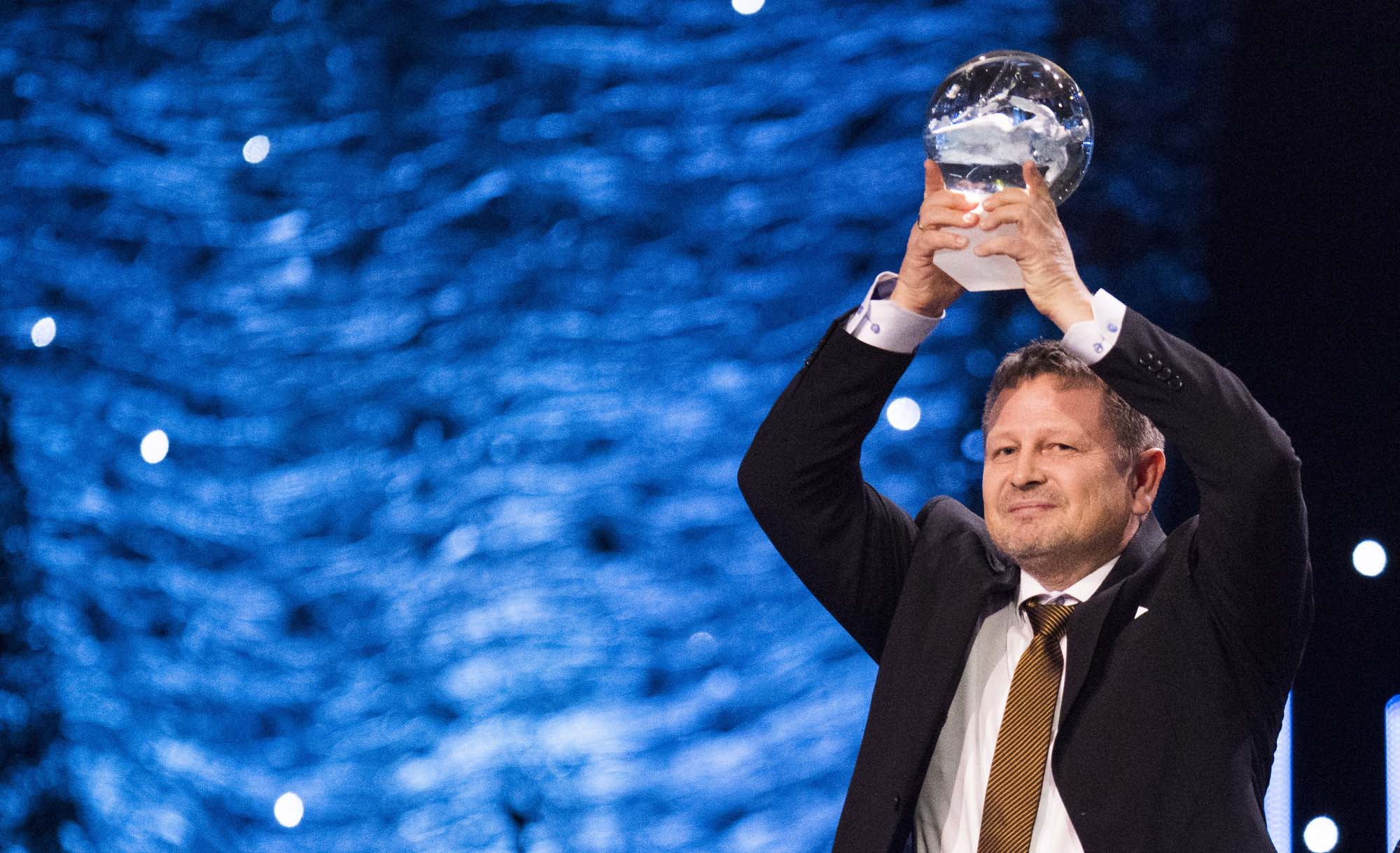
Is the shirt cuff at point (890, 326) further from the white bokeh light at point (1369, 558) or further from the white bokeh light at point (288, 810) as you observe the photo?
the white bokeh light at point (288, 810)

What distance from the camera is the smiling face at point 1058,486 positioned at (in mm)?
1412

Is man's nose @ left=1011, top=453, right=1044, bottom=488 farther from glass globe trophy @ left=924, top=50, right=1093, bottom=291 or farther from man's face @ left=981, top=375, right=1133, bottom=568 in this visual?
glass globe trophy @ left=924, top=50, right=1093, bottom=291

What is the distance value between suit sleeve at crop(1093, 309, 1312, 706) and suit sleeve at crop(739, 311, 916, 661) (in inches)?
11.7

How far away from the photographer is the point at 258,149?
2473 millimetres

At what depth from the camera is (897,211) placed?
88.6 inches

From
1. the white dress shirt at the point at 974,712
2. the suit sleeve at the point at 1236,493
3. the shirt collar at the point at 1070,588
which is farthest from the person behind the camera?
the shirt collar at the point at 1070,588

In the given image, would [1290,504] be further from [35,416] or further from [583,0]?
[35,416]

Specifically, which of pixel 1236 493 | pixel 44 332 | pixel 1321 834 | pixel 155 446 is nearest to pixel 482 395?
pixel 155 446

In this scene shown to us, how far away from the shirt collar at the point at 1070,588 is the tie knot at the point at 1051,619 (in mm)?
21

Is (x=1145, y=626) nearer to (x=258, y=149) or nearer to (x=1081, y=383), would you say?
(x=1081, y=383)

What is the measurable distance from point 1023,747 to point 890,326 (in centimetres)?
46

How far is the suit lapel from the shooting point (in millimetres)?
1304

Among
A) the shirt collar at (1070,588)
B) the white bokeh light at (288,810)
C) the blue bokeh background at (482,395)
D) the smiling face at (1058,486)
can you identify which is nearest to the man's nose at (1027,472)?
the smiling face at (1058,486)

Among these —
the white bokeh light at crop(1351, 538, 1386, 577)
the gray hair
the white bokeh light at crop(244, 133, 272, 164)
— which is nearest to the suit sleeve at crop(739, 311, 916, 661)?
the gray hair
